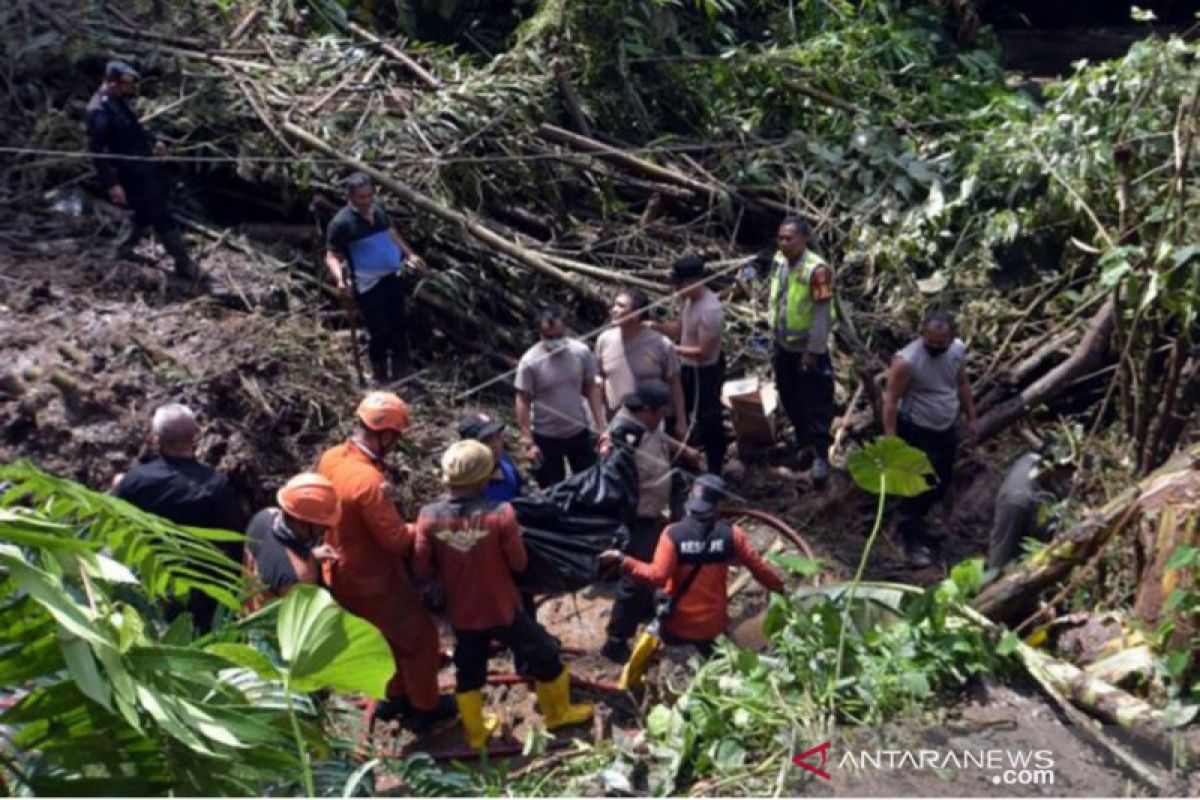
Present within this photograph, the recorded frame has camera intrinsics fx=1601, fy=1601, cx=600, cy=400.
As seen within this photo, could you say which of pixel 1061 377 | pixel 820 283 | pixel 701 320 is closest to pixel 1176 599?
pixel 820 283

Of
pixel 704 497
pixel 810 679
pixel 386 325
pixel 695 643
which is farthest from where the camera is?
pixel 386 325

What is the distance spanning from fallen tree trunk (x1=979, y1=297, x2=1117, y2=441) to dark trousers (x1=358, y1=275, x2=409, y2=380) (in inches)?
133

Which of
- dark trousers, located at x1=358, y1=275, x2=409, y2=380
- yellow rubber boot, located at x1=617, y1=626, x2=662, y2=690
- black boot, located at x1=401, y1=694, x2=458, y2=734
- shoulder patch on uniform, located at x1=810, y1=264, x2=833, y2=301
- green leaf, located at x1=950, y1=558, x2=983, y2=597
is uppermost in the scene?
shoulder patch on uniform, located at x1=810, y1=264, x2=833, y2=301

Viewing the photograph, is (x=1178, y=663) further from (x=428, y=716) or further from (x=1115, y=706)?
(x=428, y=716)

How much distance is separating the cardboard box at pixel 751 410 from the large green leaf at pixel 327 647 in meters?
5.48

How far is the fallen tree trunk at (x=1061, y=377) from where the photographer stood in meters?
9.17

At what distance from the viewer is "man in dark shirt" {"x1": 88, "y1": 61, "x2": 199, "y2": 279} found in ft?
28.4

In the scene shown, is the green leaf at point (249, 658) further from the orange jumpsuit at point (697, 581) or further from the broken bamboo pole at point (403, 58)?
the broken bamboo pole at point (403, 58)

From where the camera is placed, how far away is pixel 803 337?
8.63 meters

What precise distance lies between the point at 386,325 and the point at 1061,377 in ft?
12.8

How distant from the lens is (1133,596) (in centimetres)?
602

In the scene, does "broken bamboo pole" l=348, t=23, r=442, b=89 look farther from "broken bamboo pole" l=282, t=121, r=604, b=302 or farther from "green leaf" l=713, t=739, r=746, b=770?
"green leaf" l=713, t=739, r=746, b=770

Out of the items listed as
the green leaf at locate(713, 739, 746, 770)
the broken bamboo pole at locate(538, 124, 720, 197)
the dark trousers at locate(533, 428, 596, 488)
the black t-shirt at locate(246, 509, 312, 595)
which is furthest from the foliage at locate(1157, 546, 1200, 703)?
the broken bamboo pole at locate(538, 124, 720, 197)

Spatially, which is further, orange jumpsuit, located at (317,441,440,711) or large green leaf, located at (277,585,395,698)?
orange jumpsuit, located at (317,441,440,711)
